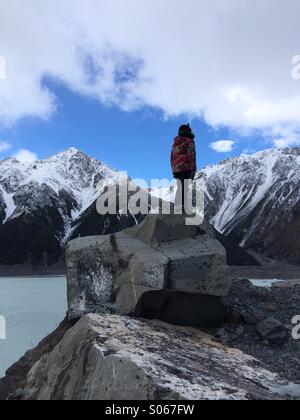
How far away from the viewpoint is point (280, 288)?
17.8 meters

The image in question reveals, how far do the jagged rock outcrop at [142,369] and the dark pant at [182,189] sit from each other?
4818 mm

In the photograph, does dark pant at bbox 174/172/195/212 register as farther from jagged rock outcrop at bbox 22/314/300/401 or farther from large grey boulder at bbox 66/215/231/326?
jagged rock outcrop at bbox 22/314/300/401

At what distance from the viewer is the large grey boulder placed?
1277 centimetres

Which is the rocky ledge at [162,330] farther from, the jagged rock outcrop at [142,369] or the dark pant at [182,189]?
the dark pant at [182,189]

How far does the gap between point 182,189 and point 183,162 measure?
30.3 inches

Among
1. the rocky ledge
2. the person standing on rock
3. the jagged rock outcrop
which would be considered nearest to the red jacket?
the person standing on rock

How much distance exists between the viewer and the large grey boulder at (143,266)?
1277 cm

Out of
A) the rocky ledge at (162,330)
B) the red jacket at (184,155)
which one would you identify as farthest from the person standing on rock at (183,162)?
the rocky ledge at (162,330)

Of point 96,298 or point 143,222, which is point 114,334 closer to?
point 96,298

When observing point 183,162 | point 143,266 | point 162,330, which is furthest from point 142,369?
point 183,162

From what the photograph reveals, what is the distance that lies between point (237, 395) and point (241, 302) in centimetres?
763

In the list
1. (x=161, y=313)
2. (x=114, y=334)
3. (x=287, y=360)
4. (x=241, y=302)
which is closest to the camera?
(x=114, y=334)

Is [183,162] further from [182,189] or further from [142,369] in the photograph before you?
[142,369]
